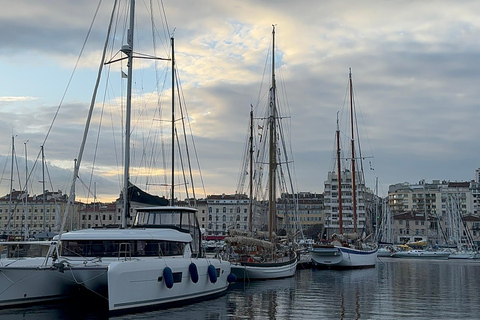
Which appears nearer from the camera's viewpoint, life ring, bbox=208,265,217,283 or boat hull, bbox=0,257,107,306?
boat hull, bbox=0,257,107,306

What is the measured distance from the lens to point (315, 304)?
2612 cm

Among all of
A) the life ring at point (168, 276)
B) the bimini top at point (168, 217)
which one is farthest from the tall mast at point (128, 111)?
the life ring at point (168, 276)

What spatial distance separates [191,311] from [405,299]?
41.4 feet

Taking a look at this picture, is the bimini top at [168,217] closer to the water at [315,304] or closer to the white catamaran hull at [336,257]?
the water at [315,304]

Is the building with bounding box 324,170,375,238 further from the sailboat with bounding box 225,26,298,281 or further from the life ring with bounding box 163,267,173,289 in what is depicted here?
the life ring with bounding box 163,267,173,289

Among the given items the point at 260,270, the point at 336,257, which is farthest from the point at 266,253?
the point at 336,257

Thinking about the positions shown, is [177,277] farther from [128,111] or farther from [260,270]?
[260,270]

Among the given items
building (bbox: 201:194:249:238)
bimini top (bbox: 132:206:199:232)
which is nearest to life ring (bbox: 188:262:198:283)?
bimini top (bbox: 132:206:199:232)

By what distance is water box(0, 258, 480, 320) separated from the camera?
21.0m

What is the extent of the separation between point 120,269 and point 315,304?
11007 millimetres

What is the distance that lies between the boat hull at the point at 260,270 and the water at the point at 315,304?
657mm

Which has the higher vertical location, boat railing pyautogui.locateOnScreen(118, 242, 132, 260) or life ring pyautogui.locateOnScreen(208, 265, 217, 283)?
boat railing pyautogui.locateOnScreen(118, 242, 132, 260)

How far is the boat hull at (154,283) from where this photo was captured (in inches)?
744

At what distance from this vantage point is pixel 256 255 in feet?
130
